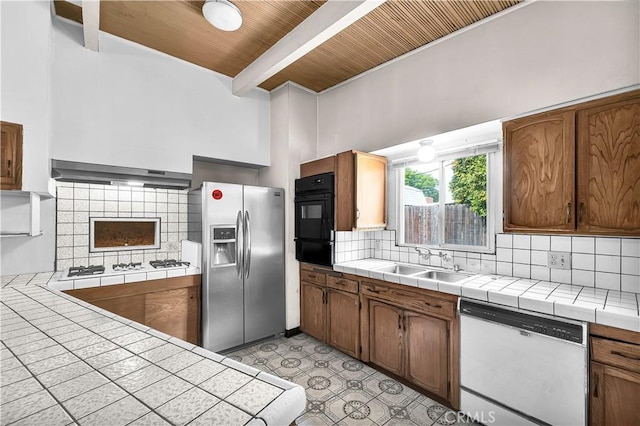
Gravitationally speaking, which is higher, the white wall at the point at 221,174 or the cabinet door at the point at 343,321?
the white wall at the point at 221,174

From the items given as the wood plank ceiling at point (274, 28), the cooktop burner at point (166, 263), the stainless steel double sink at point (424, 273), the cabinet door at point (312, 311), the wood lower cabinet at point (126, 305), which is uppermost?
the wood plank ceiling at point (274, 28)

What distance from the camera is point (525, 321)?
5.36 feet

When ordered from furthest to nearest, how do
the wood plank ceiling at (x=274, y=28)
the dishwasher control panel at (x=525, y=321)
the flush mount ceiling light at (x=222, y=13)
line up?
1. the wood plank ceiling at (x=274, y=28)
2. the flush mount ceiling light at (x=222, y=13)
3. the dishwasher control panel at (x=525, y=321)

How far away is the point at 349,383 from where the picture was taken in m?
2.32

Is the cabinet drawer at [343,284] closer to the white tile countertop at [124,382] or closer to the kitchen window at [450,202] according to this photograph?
the kitchen window at [450,202]

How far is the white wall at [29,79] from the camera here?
1947 millimetres

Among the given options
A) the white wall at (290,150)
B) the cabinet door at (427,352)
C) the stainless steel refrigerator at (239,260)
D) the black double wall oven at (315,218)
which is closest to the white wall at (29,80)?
the stainless steel refrigerator at (239,260)

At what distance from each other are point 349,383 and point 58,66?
3.44 meters

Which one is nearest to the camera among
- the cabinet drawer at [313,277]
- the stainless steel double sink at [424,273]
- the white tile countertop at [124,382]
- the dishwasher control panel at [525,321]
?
the white tile countertop at [124,382]

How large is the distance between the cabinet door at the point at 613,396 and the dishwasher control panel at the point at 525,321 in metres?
0.16

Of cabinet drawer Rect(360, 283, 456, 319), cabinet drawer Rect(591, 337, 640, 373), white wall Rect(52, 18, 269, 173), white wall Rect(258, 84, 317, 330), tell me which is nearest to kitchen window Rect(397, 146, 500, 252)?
cabinet drawer Rect(360, 283, 456, 319)

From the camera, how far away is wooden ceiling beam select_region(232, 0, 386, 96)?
1.95 meters

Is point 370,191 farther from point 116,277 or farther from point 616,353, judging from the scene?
point 116,277

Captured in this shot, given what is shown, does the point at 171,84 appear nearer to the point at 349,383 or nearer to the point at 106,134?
the point at 106,134
